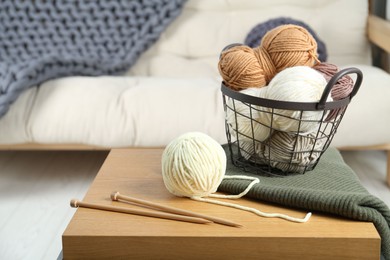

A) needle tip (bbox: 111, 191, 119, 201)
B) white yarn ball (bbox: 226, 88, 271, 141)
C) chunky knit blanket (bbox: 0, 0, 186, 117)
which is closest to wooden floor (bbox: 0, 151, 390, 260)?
chunky knit blanket (bbox: 0, 0, 186, 117)

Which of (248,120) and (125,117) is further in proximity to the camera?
(125,117)

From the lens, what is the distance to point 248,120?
102 centimetres

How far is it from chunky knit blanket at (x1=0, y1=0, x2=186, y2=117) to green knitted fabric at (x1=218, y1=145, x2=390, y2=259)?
3.93 ft

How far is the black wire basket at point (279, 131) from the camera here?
0.96m

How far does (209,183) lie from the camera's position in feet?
3.14

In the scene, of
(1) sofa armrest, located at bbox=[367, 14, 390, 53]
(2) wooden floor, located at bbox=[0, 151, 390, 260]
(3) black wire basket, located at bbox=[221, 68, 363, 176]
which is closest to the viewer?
(3) black wire basket, located at bbox=[221, 68, 363, 176]

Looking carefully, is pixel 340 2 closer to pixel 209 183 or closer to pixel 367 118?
pixel 367 118

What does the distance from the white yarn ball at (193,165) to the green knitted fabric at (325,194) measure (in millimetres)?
58

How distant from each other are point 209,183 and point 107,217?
0.17 meters

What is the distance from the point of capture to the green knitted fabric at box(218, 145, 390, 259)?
0.90m

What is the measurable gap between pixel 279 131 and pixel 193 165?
173 millimetres

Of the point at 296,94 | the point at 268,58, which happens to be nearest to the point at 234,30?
the point at 268,58

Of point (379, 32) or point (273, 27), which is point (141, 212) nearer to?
point (273, 27)

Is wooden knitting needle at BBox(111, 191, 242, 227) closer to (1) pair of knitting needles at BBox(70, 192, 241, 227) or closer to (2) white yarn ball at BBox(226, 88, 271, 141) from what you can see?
(1) pair of knitting needles at BBox(70, 192, 241, 227)
